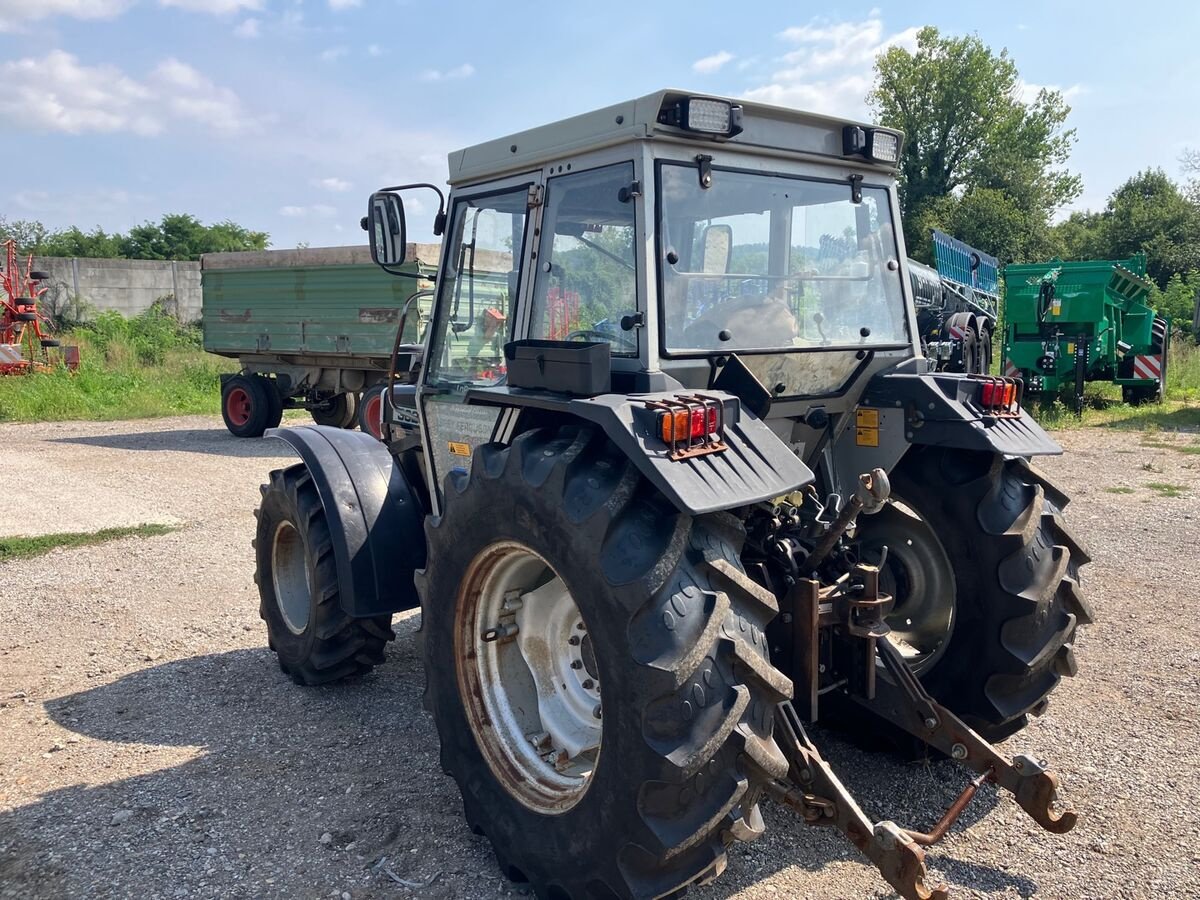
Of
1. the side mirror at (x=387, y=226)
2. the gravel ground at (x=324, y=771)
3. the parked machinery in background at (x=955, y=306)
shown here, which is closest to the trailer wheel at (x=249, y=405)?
the gravel ground at (x=324, y=771)

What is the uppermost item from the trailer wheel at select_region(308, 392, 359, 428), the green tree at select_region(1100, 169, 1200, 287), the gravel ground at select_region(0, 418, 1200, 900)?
the green tree at select_region(1100, 169, 1200, 287)

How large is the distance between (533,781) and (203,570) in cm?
454

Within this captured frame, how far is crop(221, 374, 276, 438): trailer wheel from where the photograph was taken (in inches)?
543

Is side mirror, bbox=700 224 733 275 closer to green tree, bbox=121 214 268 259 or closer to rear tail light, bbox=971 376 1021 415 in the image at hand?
rear tail light, bbox=971 376 1021 415

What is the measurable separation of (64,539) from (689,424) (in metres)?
6.69

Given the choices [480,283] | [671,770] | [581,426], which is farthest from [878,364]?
[671,770]

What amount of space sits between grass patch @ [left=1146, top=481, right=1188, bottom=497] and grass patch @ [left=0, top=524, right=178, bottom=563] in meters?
9.16

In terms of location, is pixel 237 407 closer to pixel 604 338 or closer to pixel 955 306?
pixel 955 306

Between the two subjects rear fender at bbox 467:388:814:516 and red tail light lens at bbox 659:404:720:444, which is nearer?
rear fender at bbox 467:388:814:516

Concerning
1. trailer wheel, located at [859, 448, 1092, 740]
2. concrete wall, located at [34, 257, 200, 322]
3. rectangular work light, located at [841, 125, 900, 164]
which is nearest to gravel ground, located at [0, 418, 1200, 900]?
trailer wheel, located at [859, 448, 1092, 740]

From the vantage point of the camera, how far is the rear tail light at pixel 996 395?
3486mm

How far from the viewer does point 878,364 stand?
3.65 m

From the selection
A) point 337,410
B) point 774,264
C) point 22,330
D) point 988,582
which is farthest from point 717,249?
point 22,330

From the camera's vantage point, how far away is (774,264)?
350 cm
